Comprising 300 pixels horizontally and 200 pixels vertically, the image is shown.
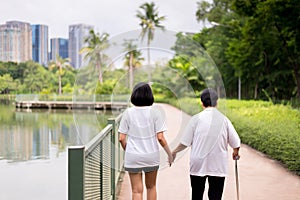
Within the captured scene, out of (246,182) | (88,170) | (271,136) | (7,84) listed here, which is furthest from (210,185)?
(7,84)

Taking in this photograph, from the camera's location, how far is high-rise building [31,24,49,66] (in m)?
98.9

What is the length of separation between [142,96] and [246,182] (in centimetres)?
373

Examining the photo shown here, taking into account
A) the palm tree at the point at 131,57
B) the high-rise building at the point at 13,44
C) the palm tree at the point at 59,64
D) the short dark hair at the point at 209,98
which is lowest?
the short dark hair at the point at 209,98

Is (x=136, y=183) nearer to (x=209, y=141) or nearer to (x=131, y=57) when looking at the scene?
(x=209, y=141)

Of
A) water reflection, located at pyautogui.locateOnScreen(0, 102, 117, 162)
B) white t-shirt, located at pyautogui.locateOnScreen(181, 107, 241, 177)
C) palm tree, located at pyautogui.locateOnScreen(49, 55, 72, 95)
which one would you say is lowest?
water reflection, located at pyautogui.locateOnScreen(0, 102, 117, 162)

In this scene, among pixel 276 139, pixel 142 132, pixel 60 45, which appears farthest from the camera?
pixel 60 45

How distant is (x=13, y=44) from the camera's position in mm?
80875

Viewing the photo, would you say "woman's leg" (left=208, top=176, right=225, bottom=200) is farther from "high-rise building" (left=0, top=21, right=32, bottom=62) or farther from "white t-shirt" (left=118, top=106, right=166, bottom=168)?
"high-rise building" (left=0, top=21, right=32, bottom=62)

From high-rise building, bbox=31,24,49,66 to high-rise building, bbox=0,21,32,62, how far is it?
9.39m

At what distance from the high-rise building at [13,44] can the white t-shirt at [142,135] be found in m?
74.0

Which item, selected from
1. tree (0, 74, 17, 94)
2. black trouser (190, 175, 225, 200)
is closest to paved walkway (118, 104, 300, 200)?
black trouser (190, 175, 225, 200)

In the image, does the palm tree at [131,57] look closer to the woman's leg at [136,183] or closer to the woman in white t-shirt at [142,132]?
the woman in white t-shirt at [142,132]

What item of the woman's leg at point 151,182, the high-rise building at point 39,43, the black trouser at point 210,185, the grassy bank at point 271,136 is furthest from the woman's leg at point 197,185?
the high-rise building at point 39,43

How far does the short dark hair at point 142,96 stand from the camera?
13.1 feet
